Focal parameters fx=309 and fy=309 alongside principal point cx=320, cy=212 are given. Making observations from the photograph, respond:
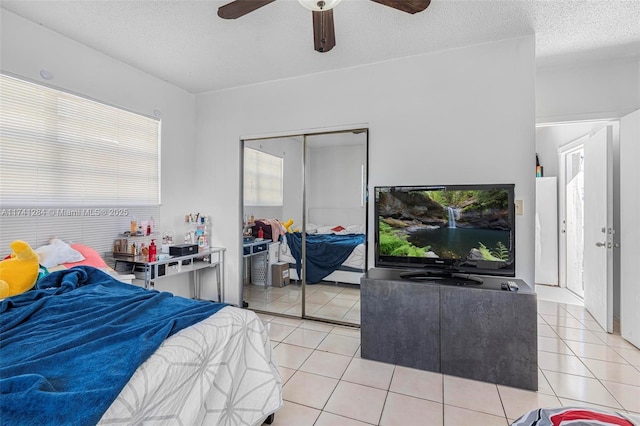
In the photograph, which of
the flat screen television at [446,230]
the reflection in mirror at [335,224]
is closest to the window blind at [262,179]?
the reflection in mirror at [335,224]

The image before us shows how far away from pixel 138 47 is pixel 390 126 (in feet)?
8.17

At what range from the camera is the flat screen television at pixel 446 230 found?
241cm

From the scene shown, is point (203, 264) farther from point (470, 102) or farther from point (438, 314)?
point (470, 102)

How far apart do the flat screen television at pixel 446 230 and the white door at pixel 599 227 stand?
1.57m

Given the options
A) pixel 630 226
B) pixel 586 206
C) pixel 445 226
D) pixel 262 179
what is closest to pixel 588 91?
pixel 586 206

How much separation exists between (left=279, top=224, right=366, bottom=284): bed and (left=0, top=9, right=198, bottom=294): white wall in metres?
1.40

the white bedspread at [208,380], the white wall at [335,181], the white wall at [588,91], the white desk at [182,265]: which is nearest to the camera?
the white bedspread at [208,380]

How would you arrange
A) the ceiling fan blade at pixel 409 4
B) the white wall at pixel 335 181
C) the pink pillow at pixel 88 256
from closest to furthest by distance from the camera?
the ceiling fan blade at pixel 409 4 < the pink pillow at pixel 88 256 < the white wall at pixel 335 181

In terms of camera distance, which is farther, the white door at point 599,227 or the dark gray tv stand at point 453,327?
the white door at point 599,227

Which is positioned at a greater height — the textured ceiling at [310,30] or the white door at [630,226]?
the textured ceiling at [310,30]

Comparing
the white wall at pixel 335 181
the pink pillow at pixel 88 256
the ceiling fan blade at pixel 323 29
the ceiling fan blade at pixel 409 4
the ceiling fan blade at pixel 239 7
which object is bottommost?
the pink pillow at pixel 88 256

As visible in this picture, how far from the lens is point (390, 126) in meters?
3.09

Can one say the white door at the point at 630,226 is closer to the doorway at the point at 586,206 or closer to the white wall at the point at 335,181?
the doorway at the point at 586,206

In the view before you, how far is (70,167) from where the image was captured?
109 inches
